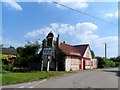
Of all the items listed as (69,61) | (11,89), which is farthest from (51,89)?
(69,61)

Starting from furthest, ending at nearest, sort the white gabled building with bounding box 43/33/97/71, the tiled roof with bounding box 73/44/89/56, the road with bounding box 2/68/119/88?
the tiled roof with bounding box 73/44/89/56
the white gabled building with bounding box 43/33/97/71
the road with bounding box 2/68/119/88

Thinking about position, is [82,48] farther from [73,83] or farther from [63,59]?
[73,83]

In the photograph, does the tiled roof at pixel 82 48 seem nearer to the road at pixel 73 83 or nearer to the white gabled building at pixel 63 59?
the white gabled building at pixel 63 59

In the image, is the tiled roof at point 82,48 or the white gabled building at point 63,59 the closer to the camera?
the white gabled building at point 63,59

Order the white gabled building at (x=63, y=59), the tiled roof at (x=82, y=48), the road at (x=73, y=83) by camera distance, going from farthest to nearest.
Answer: the tiled roof at (x=82, y=48) → the white gabled building at (x=63, y=59) → the road at (x=73, y=83)

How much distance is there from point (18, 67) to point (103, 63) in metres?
32.2

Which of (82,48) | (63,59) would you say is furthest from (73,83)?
(82,48)

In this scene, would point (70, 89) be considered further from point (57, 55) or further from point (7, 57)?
point (7, 57)

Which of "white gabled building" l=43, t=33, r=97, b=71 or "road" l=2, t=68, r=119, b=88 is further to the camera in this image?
"white gabled building" l=43, t=33, r=97, b=71

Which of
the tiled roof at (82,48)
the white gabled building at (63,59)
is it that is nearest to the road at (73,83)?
the white gabled building at (63,59)

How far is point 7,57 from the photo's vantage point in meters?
45.8

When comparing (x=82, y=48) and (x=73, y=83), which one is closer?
(x=73, y=83)

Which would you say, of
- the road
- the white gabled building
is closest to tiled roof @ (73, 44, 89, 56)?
the white gabled building

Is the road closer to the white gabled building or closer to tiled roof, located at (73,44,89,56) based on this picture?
the white gabled building
